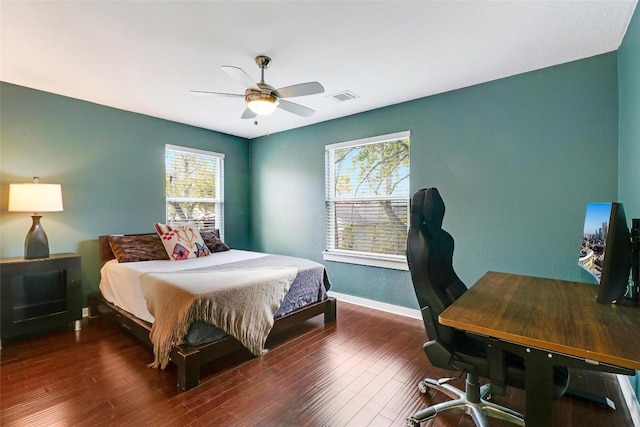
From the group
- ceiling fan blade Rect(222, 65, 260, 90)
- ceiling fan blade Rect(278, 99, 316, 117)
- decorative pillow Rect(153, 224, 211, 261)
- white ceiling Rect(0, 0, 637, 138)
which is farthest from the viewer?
decorative pillow Rect(153, 224, 211, 261)

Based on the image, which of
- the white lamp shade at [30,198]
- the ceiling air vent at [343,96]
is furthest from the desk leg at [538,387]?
the white lamp shade at [30,198]

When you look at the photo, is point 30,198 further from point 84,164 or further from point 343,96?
point 343,96

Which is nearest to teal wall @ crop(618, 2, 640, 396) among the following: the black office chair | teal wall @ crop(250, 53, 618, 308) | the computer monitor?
teal wall @ crop(250, 53, 618, 308)

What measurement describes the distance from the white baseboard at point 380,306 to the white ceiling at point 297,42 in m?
2.51

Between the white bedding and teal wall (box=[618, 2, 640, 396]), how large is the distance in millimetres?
3380

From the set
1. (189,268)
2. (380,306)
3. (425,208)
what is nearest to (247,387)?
(189,268)

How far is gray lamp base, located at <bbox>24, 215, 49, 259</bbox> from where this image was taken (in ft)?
9.39

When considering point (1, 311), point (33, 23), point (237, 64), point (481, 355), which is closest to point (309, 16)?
point (237, 64)

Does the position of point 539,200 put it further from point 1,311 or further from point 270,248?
point 1,311

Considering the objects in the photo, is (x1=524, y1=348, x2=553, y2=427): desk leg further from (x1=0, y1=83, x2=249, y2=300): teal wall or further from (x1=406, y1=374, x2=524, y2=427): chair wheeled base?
(x1=0, y1=83, x2=249, y2=300): teal wall

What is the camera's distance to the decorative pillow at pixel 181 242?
3537 millimetres

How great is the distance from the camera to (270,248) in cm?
491

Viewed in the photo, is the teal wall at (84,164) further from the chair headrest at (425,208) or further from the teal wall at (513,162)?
the chair headrest at (425,208)

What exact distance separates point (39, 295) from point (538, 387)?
424cm
